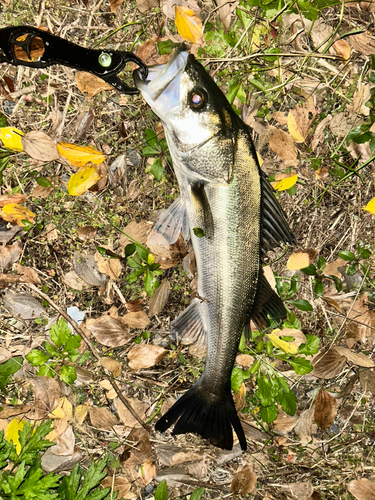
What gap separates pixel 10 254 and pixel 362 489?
3312mm

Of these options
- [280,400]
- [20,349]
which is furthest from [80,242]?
[280,400]

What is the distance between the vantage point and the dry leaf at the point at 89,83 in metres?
2.83

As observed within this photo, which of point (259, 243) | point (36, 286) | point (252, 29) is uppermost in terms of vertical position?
point (252, 29)

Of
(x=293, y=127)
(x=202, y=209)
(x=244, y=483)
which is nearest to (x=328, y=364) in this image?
(x=244, y=483)

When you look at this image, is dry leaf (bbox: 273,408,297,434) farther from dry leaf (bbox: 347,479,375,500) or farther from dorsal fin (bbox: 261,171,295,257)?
dorsal fin (bbox: 261,171,295,257)

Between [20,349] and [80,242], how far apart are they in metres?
0.93

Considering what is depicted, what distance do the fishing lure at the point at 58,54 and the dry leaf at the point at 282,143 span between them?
42.5 inches

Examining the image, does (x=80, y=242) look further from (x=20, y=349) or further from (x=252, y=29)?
(x=252, y=29)

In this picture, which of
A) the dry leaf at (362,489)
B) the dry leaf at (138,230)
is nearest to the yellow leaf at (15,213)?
the dry leaf at (138,230)

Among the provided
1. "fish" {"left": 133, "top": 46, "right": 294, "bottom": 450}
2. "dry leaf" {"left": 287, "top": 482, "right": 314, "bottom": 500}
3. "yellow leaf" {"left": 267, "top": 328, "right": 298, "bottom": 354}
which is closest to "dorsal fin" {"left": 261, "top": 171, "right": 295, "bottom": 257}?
"fish" {"left": 133, "top": 46, "right": 294, "bottom": 450}

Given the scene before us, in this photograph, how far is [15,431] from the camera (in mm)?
2932

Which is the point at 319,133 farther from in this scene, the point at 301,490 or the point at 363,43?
the point at 301,490

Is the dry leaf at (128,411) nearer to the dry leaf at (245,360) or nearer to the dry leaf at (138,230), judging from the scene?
the dry leaf at (245,360)

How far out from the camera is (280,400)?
3.10 meters
